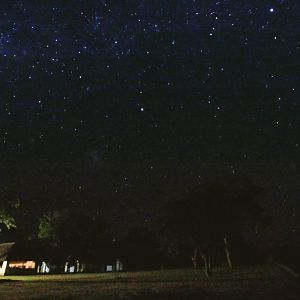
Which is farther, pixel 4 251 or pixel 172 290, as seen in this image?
pixel 4 251

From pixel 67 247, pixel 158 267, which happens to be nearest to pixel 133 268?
pixel 158 267

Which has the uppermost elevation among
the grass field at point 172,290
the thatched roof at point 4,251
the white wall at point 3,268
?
the thatched roof at point 4,251

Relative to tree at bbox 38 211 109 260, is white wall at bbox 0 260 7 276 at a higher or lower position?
lower

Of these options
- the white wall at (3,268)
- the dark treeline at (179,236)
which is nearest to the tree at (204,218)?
the dark treeline at (179,236)

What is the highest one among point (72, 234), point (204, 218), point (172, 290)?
point (72, 234)

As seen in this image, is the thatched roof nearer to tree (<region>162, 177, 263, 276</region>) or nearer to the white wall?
the white wall

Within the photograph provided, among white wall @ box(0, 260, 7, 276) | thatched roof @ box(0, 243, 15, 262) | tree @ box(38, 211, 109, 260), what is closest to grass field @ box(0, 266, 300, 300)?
white wall @ box(0, 260, 7, 276)

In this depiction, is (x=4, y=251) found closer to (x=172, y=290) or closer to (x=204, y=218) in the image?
(x=204, y=218)

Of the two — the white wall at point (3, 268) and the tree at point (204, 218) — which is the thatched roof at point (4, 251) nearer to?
the white wall at point (3, 268)

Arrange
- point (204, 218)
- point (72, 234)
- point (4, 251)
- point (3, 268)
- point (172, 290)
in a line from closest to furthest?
point (172, 290)
point (204, 218)
point (3, 268)
point (4, 251)
point (72, 234)

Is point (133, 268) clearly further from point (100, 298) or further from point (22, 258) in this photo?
point (100, 298)

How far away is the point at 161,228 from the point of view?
4003 centimetres

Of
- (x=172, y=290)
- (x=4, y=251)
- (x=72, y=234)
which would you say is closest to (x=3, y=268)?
(x=4, y=251)

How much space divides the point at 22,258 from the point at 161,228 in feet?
118
